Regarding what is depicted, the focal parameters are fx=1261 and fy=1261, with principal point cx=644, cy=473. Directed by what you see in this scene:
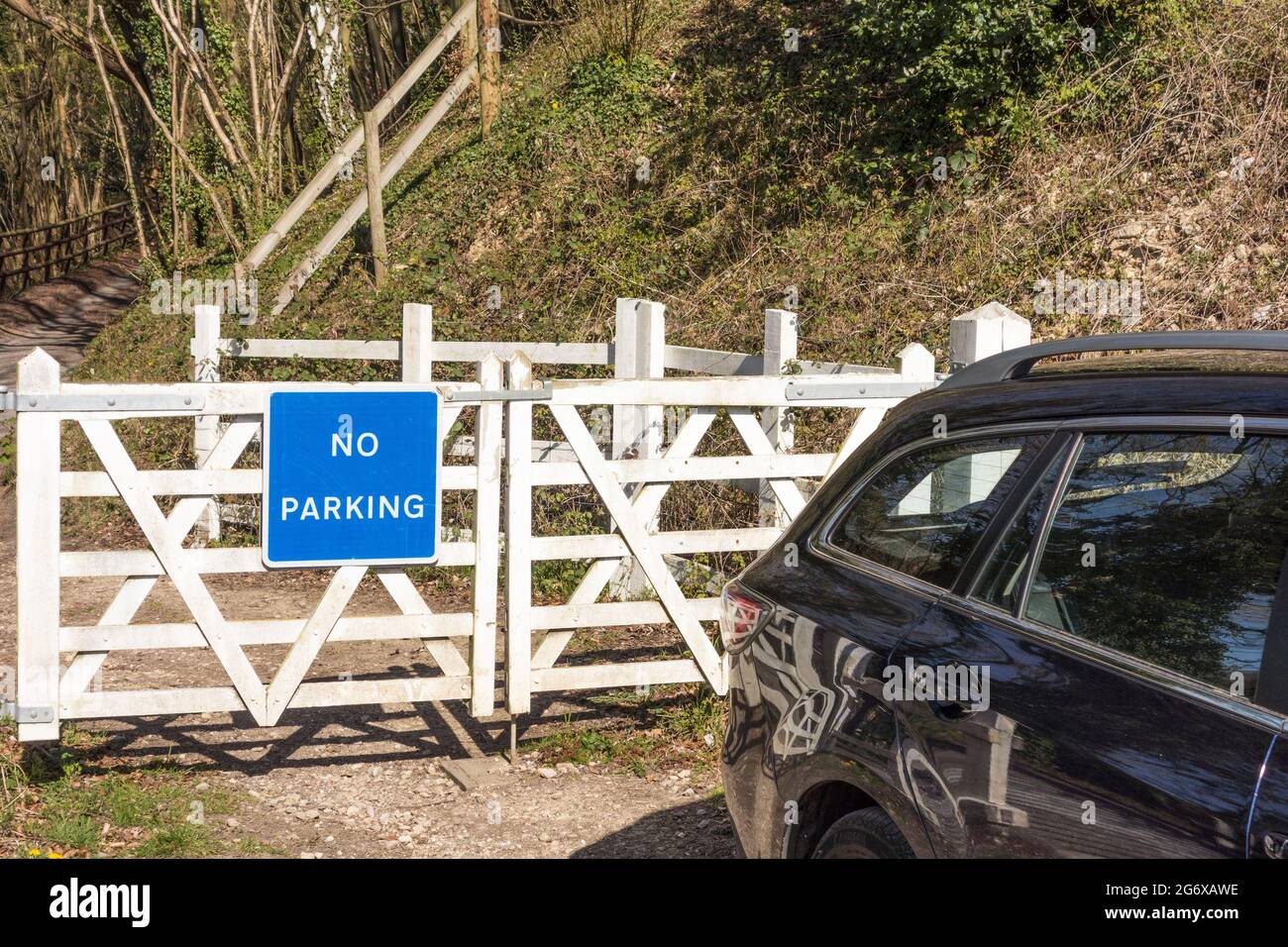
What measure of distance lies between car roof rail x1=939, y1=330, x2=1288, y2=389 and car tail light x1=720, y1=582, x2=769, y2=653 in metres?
0.84

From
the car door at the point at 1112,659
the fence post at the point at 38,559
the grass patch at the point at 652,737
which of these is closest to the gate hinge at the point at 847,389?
the grass patch at the point at 652,737

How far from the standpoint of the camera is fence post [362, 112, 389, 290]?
14.8 m

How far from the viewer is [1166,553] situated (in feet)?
8.43

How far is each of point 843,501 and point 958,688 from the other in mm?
931

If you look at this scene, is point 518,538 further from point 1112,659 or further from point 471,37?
point 471,37

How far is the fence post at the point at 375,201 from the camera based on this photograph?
48.5ft

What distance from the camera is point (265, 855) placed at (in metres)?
5.12

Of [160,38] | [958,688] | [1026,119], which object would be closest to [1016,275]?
[1026,119]

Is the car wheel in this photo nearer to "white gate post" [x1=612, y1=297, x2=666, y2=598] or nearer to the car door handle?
the car door handle

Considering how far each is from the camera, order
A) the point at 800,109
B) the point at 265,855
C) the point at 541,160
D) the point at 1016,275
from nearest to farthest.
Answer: the point at 265,855 → the point at 1016,275 → the point at 800,109 → the point at 541,160

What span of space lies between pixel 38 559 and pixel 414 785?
1962 millimetres

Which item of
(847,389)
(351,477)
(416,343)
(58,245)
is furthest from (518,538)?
(58,245)

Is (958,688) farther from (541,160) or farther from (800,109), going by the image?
(541,160)

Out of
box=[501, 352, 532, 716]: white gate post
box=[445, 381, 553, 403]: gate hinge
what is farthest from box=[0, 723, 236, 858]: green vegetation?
box=[445, 381, 553, 403]: gate hinge
